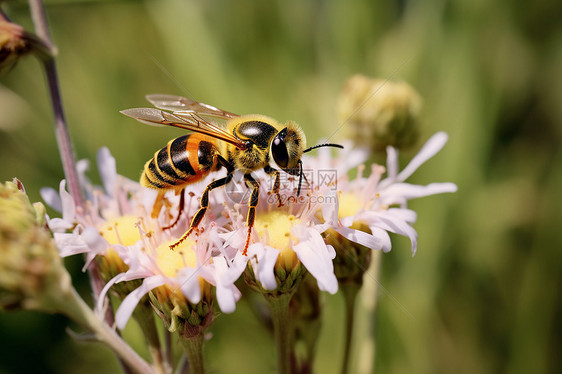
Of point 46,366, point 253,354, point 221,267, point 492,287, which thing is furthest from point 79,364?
point 492,287

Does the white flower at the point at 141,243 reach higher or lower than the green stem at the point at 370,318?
higher

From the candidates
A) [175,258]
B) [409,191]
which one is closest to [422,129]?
[409,191]

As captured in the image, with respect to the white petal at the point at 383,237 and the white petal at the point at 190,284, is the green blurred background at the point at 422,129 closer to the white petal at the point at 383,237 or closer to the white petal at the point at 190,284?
the white petal at the point at 383,237

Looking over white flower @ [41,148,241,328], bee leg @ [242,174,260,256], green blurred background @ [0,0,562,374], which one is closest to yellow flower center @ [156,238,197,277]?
white flower @ [41,148,241,328]

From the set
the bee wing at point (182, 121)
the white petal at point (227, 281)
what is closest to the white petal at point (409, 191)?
the bee wing at point (182, 121)

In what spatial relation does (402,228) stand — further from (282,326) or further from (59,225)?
(59,225)

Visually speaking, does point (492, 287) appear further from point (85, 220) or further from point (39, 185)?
point (39, 185)
